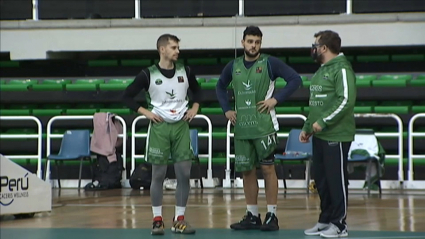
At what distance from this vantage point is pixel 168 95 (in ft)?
22.1

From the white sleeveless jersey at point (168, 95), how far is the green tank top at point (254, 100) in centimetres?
50

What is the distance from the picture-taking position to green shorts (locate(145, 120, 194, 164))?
6.65 metres

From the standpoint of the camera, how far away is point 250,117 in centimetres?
684

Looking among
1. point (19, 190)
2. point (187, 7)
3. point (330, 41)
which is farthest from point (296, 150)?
point (330, 41)

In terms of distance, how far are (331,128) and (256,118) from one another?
75 cm

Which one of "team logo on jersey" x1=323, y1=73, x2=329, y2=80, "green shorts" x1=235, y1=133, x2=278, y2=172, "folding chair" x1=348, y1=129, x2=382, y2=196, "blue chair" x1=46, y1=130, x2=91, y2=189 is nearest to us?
"team logo on jersey" x1=323, y1=73, x2=329, y2=80

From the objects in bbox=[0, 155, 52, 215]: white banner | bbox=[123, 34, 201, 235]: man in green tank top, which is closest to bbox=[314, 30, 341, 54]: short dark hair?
bbox=[123, 34, 201, 235]: man in green tank top

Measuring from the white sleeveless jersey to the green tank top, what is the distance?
496 mm

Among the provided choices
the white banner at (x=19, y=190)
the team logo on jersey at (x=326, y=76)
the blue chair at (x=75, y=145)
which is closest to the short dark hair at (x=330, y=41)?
the team logo on jersey at (x=326, y=76)

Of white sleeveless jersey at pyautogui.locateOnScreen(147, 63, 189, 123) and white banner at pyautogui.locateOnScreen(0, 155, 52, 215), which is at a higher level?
white sleeveless jersey at pyautogui.locateOnScreen(147, 63, 189, 123)

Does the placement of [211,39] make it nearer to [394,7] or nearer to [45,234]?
[394,7]

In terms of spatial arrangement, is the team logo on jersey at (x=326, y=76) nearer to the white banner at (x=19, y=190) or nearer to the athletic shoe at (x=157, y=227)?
the athletic shoe at (x=157, y=227)

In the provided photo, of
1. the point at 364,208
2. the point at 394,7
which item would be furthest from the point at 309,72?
the point at 364,208

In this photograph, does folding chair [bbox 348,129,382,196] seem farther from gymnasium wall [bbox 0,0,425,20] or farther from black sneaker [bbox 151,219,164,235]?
black sneaker [bbox 151,219,164,235]
